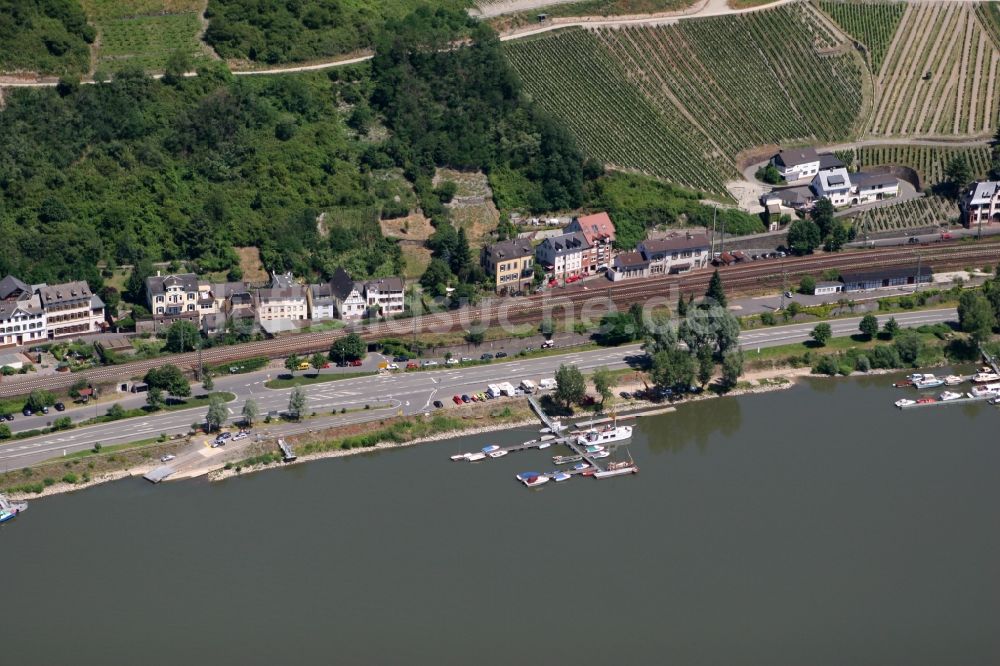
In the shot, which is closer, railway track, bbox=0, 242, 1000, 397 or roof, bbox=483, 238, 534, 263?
railway track, bbox=0, 242, 1000, 397

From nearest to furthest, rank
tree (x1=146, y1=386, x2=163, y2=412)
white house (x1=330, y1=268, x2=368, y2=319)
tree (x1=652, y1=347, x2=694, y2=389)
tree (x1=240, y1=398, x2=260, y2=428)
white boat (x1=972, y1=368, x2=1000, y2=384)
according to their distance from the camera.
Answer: tree (x1=240, y1=398, x2=260, y2=428), tree (x1=146, y1=386, x2=163, y2=412), tree (x1=652, y1=347, x2=694, y2=389), white boat (x1=972, y1=368, x2=1000, y2=384), white house (x1=330, y1=268, x2=368, y2=319)

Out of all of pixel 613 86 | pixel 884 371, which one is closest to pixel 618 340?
pixel 884 371

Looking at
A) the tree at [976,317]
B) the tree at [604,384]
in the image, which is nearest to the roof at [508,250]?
the tree at [604,384]

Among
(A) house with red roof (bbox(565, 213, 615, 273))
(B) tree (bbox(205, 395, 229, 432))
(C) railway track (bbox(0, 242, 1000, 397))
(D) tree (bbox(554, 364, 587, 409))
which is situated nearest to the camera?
(B) tree (bbox(205, 395, 229, 432))

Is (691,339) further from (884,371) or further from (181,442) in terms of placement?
(181,442)

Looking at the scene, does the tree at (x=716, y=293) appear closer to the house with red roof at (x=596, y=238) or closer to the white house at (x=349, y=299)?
the house with red roof at (x=596, y=238)

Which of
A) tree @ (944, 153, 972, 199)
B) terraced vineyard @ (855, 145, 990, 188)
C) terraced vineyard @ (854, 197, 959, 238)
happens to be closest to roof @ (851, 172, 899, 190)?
terraced vineyard @ (854, 197, 959, 238)

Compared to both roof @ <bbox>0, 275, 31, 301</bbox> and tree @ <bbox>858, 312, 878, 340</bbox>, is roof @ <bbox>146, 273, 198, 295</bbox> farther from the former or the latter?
tree @ <bbox>858, 312, 878, 340</bbox>

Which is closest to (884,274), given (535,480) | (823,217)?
(823,217)
